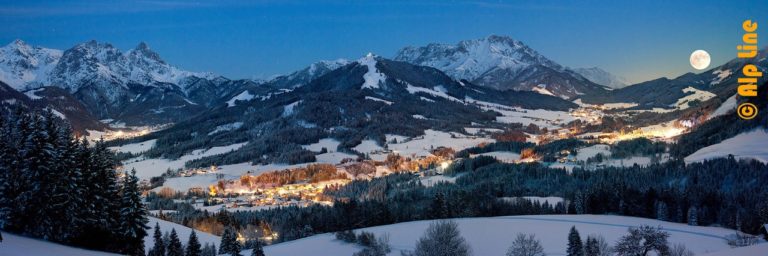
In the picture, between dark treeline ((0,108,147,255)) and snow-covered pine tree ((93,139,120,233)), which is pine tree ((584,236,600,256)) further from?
snow-covered pine tree ((93,139,120,233))

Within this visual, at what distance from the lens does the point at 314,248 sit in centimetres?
9125

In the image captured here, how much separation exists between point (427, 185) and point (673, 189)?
74301mm

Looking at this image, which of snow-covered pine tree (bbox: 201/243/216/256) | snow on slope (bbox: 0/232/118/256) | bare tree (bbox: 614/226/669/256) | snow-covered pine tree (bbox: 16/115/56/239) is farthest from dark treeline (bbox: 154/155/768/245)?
snow on slope (bbox: 0/232/118/256)

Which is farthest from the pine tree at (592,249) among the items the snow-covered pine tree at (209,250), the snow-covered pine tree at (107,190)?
the snow-covered pine tree at (209,250)

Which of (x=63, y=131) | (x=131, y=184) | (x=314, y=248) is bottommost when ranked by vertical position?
(x=314, y=248)

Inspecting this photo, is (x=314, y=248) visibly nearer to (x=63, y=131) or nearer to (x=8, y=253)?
(x=63, y=131)

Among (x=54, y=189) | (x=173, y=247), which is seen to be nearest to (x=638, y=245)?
(x=173, y=247)

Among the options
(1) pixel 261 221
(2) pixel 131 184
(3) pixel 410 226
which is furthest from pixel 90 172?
(1) pixel 261 221

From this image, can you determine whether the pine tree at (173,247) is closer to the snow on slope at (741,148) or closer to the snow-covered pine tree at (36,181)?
the snow-covered pine tree at (36,181)

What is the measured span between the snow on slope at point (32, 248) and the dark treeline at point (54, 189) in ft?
7.46

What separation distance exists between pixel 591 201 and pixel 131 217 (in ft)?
302

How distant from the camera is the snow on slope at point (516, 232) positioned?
8250cm

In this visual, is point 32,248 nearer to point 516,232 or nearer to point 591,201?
point 516,232

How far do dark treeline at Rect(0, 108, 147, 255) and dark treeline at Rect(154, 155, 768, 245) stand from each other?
5305 centimetres
